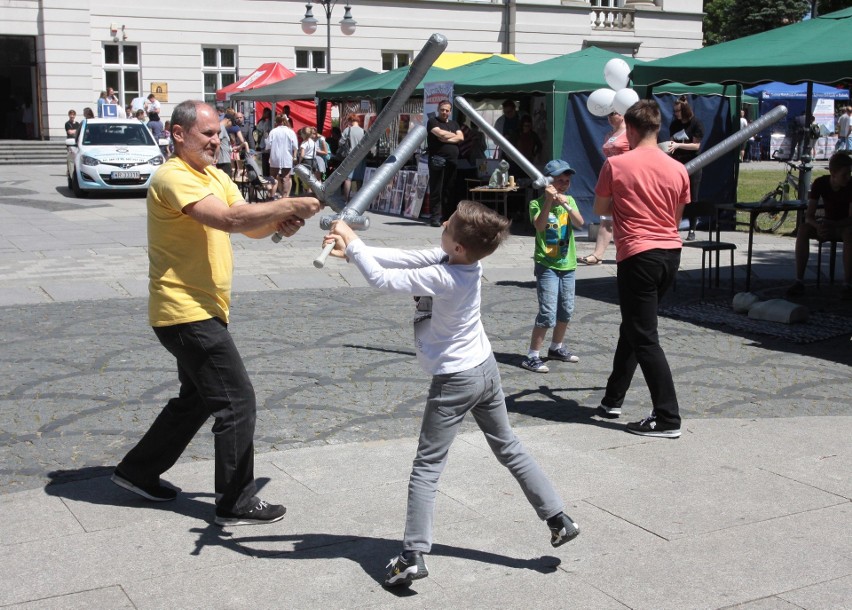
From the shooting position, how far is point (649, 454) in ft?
Answer: 19.1

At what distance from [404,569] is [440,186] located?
13.5 m

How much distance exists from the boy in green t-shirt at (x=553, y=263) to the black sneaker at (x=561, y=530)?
344cm

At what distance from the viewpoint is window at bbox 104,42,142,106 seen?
35875 millimetres

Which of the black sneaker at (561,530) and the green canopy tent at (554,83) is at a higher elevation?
the green canopy tent at (554,83)

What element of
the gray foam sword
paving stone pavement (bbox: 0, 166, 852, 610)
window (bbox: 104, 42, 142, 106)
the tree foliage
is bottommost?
paving stone pavement (bbox: 0, 166, 852, 610)

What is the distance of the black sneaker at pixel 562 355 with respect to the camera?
8055mm

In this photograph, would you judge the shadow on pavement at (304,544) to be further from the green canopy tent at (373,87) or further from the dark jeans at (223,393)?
the green canopy tent at (373,87)

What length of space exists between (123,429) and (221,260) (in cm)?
206

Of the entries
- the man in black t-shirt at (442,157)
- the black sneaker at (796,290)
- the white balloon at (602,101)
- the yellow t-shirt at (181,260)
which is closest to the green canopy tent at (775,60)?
the white balloon at (602,101)

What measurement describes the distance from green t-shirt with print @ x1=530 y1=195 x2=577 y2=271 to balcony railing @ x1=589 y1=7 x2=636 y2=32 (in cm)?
3778

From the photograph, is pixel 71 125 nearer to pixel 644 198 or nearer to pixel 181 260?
pixel 644 198

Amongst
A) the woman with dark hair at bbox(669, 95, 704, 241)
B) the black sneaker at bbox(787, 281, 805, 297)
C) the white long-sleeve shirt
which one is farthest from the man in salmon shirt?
the woman with dark hair at bbox(669, 95, 704, 241)

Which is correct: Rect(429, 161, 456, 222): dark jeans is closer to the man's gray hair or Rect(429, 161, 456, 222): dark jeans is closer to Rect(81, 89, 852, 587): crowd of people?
Rect(81, 89, 852, 587): crowd of people

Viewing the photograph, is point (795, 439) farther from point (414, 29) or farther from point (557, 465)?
point (414, 29)
